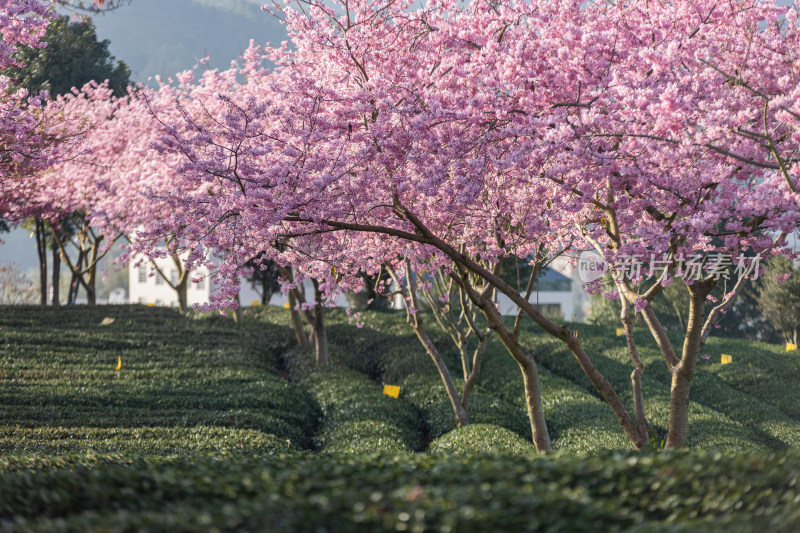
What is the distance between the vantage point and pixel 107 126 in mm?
24609

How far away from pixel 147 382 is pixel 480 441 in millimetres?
9030

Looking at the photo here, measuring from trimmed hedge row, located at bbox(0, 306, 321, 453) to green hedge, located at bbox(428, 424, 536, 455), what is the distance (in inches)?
117

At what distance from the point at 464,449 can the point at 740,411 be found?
9.29 meters

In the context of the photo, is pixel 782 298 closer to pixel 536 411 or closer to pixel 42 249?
pixel 536 411

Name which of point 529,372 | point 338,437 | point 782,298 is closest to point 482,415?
point 338,437

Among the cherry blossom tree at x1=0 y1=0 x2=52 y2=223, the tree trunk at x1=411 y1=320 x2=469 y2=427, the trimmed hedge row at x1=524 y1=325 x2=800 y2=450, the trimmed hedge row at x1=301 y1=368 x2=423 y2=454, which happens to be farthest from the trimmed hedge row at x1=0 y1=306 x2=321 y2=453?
the trimmed hedge row at x1=524 y1=325 x2=800 y2=450

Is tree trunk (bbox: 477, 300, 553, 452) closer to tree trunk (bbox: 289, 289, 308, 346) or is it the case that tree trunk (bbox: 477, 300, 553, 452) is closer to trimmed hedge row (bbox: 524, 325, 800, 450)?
trimmed hedge row (bbox: 524, 325, 800, 450)

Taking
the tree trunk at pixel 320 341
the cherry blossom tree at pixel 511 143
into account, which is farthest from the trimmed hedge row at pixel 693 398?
the tree trunk at pixel 320 341

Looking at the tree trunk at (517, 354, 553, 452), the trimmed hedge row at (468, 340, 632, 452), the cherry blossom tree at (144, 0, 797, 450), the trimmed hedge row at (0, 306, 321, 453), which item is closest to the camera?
the cherry blossom tree at (144, 0, 797, 450)

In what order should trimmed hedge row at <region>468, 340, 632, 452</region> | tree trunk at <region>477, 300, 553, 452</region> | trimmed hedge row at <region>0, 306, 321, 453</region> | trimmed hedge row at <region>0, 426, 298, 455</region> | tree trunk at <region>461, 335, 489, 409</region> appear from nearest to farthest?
1. tree trunk at <region>477, 300, 553, 452</region>
2. trimmed hedge row at <region>0, 426, 298, 455</region>
3. trimmed hedge row at <region>0, 306, 321, 453</region>
4. trimmed hedge row at <region>468, 340, 632, 452</region>
5. tree trunk at <region>461, 335, 489, 409</region>

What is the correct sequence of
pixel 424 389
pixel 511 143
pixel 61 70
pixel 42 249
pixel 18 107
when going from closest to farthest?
pixel 511 143
pixel 18 107
pixel 424 389
pixel 42 249
pixel 61 70

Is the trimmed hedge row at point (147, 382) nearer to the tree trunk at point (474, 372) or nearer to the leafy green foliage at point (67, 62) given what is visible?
the tree trunk at point (474, 372)

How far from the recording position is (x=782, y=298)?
30.2m

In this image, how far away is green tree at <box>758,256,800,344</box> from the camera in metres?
29.6
